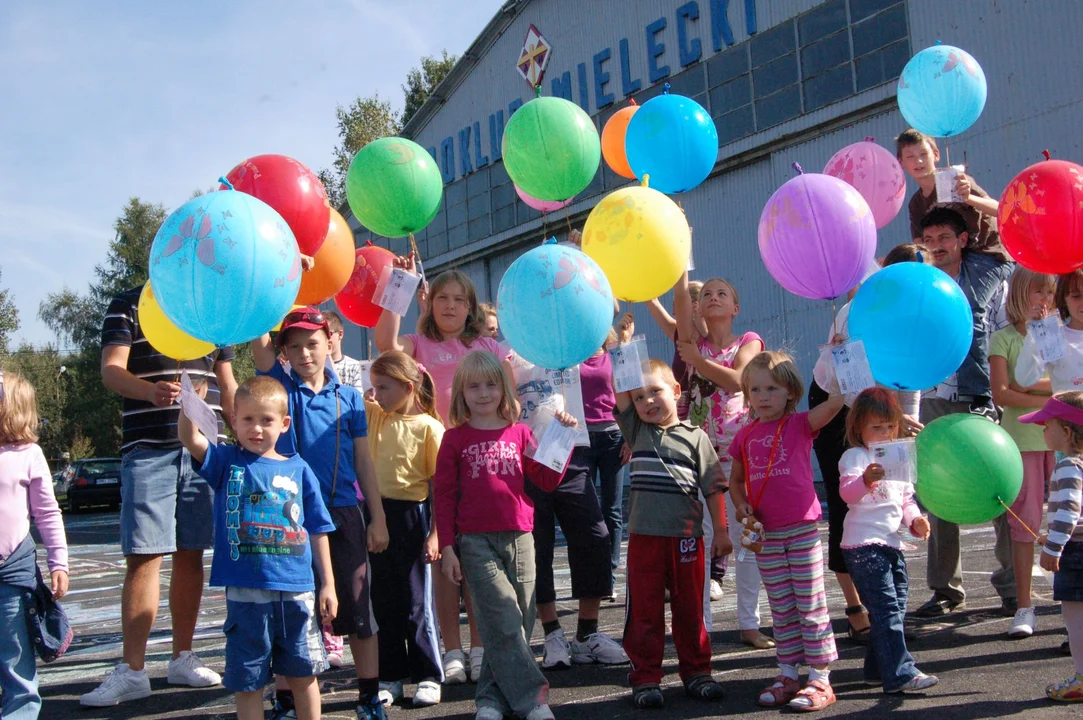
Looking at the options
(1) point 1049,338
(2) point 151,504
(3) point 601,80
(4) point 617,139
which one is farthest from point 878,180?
(3) point 601,80

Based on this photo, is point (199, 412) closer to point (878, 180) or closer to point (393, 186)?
point (393, 186)

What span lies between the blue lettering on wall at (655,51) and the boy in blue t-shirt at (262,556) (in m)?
18.1

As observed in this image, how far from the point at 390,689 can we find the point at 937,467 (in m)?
2.67

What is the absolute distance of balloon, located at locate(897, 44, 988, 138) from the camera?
20.7ft


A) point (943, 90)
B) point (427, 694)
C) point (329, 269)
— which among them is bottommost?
point (427, 694)

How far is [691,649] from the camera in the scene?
14.2 ft

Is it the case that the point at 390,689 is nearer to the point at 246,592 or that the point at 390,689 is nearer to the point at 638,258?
the point at 246,592

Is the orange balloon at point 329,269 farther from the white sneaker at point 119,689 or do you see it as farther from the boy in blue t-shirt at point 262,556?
the white sneaker at point 119,689

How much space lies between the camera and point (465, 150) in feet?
88.2

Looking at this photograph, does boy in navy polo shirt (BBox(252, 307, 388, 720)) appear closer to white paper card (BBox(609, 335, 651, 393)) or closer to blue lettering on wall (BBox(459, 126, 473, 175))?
white paper card (BBox(609, 335, 651, 393))

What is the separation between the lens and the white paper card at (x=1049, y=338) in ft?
15.6

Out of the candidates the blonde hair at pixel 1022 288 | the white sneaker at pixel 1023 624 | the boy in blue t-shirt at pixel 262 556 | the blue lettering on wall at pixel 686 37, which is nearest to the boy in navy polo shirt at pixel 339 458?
the boy in blue t-shirt at pixel 262 556

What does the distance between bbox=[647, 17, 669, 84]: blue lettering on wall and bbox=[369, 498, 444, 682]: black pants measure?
1746 centimetres

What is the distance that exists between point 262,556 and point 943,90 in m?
5.16
